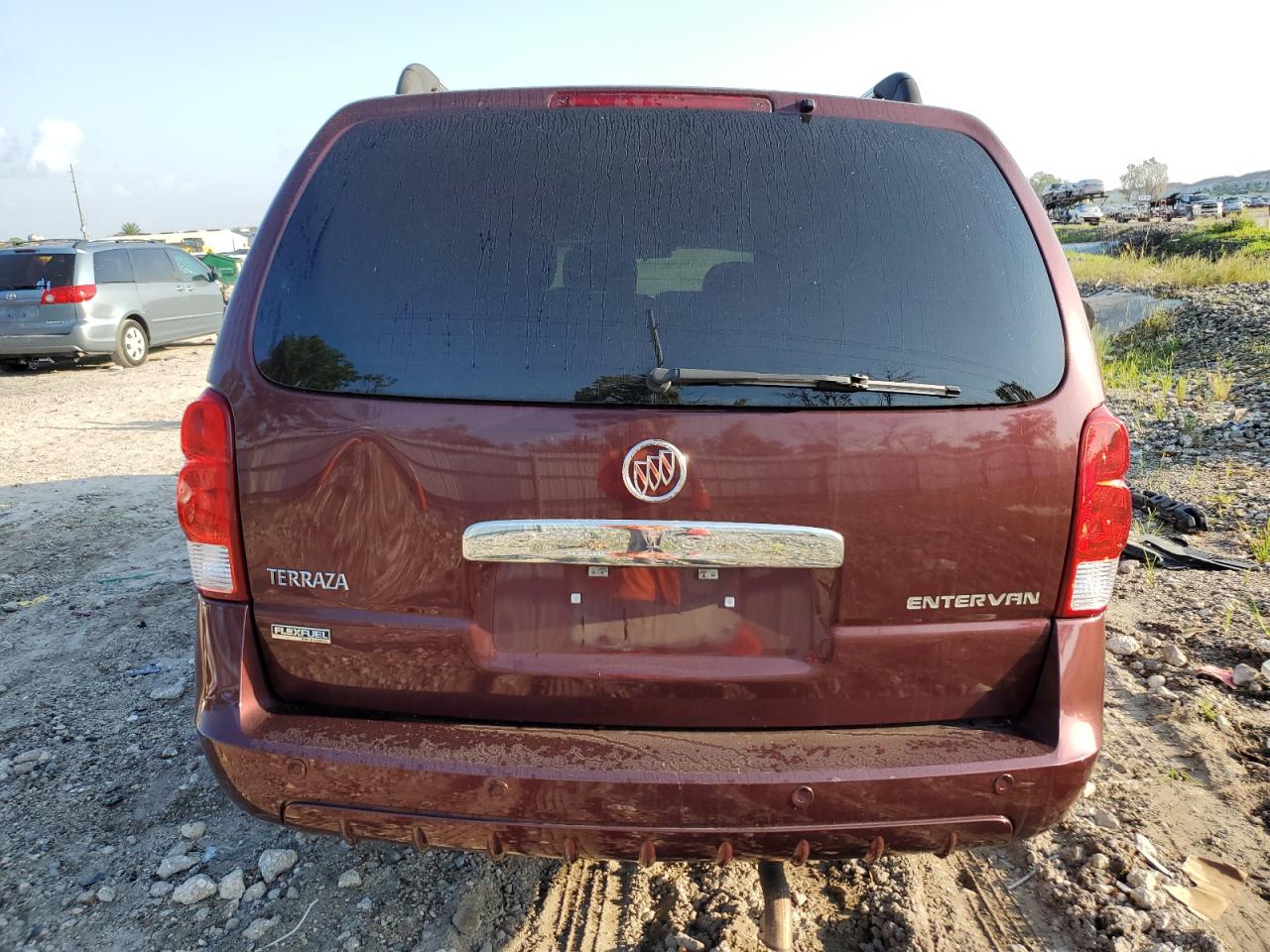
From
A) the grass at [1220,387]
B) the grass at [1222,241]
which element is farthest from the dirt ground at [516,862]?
the grass at [1222,241]

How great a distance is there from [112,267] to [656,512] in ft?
47.4

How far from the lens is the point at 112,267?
43.4ft

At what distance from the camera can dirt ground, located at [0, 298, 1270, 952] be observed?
7.45ft

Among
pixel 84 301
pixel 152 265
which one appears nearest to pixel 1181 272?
pixel 152 265

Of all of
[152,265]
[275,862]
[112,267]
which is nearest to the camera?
[275,862]

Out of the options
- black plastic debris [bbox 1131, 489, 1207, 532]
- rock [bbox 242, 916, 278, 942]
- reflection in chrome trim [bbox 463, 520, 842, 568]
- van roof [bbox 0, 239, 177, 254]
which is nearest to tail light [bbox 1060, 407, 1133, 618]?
reflection in chrome trim [bbox 463, 520, 842, 568]

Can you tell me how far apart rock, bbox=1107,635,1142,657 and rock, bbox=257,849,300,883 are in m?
3.39

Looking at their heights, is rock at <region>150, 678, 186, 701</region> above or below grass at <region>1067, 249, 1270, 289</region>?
below

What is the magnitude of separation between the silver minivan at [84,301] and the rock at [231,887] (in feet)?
39.1

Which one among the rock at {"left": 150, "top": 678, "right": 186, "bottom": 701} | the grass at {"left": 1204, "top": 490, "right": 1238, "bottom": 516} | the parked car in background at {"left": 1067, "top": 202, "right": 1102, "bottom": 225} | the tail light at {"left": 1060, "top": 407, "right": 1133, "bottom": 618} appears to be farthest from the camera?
the parked car in background at {"left": 1067, "top": 202, "right": 1102, "bottom": 225}

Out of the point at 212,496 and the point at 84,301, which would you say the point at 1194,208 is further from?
the point at 212,496

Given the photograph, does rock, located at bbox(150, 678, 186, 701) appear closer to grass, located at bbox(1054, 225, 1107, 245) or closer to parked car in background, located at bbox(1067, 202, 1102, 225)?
grass, located at bbox(1054, 225, 1107, 245)

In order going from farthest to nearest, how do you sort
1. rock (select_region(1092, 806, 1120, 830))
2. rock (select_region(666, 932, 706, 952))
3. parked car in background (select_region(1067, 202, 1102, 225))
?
parked car in background (select_region(1067, 202, 1102, 225)), rock (select_region(1092, 806, 1120, 830)), rock (select_region(666, 932, 706, 952))

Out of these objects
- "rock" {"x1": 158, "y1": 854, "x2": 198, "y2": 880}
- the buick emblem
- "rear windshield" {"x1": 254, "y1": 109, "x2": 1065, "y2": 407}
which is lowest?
"rock" {"x1": 158, "y1": 854, "x2": 198, "y2": 880}
